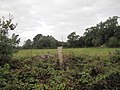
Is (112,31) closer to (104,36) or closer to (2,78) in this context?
(104,36)

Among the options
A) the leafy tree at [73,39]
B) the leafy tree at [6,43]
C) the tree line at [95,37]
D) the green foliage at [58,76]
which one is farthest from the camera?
the leafy tree at [73,39]

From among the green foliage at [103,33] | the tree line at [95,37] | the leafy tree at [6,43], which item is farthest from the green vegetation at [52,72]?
the green foliage at [103,33]

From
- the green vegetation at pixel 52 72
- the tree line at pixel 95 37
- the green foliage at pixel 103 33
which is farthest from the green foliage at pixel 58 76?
the green foliage at pixel 103 33

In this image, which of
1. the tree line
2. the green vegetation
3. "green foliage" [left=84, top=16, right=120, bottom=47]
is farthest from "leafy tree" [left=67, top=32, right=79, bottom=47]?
the green vegetation

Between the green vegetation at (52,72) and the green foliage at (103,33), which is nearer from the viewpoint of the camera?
the green vegetation at (52,72)

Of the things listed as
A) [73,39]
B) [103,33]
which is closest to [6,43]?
[103,33]

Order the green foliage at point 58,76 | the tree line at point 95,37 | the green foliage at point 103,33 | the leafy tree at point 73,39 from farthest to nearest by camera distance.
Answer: the leafy tree at point 73,39
the green foliage at point 103,33
the tree line at point 95,37
the green foliage at point 58,76

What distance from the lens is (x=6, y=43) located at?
12320 mm

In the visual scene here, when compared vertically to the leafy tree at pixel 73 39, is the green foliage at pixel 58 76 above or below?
below

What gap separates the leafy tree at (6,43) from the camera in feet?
40.0

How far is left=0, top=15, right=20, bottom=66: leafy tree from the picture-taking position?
12180 mm

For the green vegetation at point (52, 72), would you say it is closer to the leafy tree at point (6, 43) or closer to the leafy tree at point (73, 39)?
the leafy tree at point (6, 43)

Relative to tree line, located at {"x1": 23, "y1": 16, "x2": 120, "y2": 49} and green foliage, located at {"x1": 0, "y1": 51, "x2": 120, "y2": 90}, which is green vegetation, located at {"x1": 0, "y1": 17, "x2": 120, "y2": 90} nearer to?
green foliage, located at {"x1": 0, "y1": 51, "x2": 120, "y2": 90}

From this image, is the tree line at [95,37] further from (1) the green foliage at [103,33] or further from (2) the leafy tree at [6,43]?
(2) the leafy tree at [6,43]
